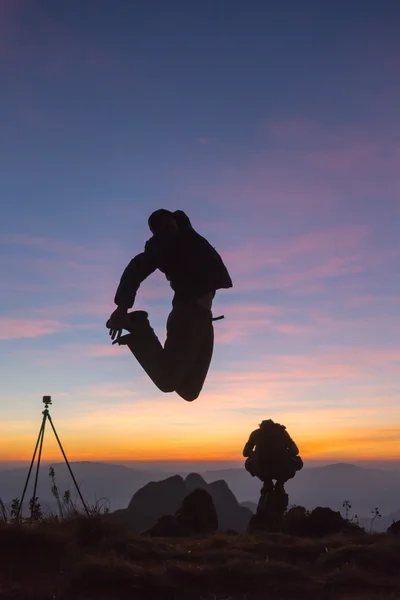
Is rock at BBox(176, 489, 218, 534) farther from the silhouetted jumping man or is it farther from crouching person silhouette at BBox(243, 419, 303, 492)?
the silhouetted jumping man

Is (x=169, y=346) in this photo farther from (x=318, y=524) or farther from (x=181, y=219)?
(x=318, y=524)

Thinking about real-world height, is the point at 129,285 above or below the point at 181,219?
below

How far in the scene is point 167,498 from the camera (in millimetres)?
114688

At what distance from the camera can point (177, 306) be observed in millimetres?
6359

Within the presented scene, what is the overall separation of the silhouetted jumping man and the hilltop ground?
112 inches

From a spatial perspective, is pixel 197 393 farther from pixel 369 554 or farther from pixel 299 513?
pixel 299 513

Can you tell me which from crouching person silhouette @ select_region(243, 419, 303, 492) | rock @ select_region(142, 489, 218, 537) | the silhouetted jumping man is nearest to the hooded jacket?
the silhouetted jumping man

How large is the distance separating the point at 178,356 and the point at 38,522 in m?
5.62

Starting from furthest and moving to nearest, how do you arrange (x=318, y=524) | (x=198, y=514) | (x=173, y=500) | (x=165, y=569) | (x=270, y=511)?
1. (x=173, y=500)
2. (x=270, y=511)
3. (x=198, y=514)
4. (x=318, y=524)
5. (x=165, y=569)

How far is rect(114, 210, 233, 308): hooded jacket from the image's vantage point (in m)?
6.08

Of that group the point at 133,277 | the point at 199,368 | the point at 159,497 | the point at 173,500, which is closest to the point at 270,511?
the point at 199,368

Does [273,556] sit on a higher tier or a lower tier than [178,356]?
lower

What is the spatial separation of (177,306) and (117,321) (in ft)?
Result: 2.70

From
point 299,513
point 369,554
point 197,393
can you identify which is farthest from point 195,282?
point 299,513
